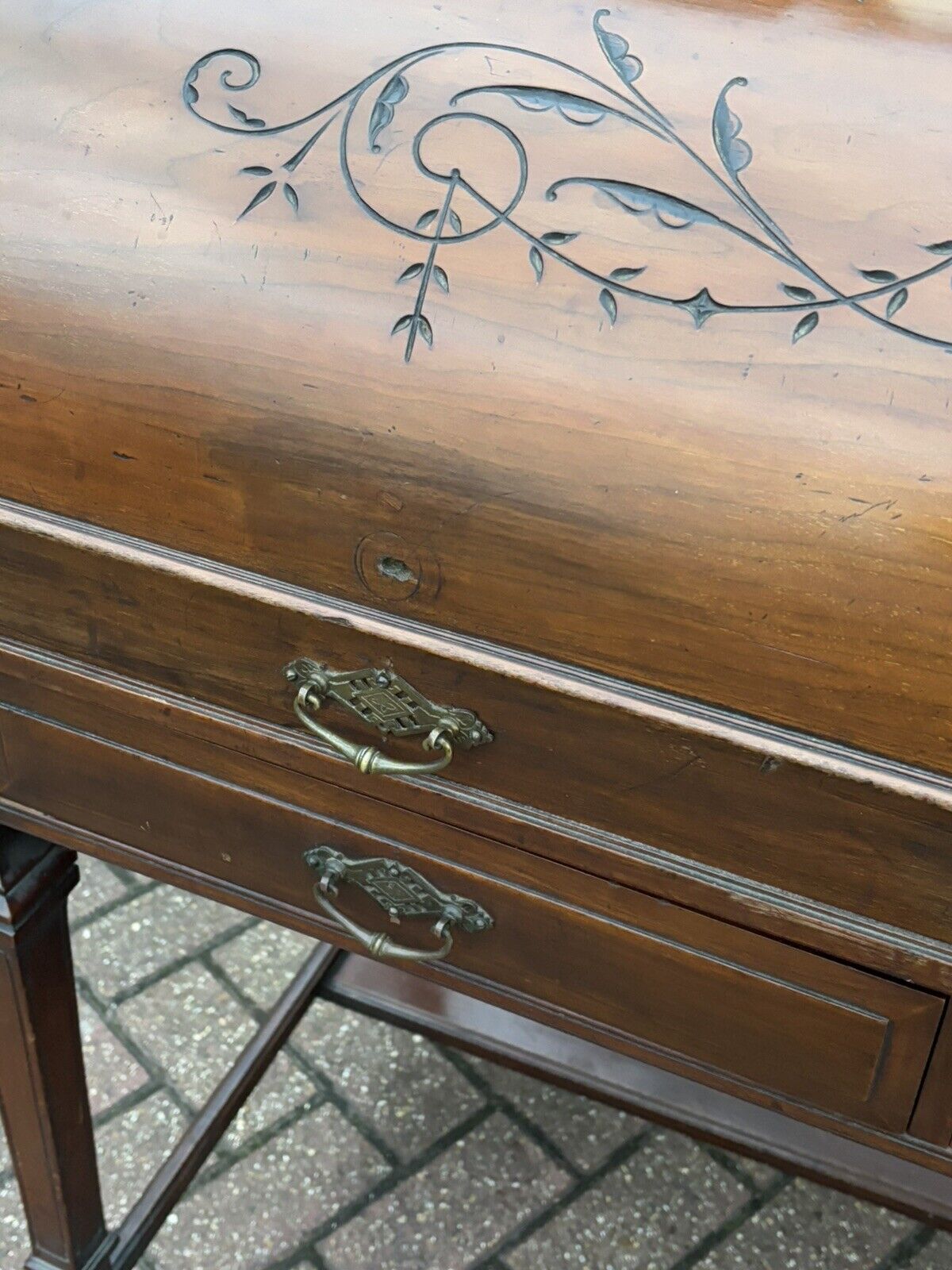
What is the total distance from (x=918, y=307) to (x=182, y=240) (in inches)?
20.2

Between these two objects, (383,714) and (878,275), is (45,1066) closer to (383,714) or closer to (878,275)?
A: (383,714)

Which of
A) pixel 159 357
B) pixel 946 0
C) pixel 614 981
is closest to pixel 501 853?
pixel 614 981

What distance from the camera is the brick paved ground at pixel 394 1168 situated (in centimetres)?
174

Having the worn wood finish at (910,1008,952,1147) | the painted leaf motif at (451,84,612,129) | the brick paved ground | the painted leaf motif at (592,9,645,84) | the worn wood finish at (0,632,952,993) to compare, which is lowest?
the brick paved ground

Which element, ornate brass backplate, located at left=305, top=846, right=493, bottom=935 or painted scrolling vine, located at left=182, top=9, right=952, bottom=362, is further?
ornate brass backplate, located at left=305, top=846, right=493, bottom=935

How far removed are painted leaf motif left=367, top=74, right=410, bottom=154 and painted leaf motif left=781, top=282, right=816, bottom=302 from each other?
310mm

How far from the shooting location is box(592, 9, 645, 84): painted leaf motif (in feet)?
2.69

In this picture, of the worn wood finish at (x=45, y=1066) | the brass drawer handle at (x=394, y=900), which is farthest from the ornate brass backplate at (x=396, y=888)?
the worn wood finish at (x=45, y=1066)

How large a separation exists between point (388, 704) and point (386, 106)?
43cm

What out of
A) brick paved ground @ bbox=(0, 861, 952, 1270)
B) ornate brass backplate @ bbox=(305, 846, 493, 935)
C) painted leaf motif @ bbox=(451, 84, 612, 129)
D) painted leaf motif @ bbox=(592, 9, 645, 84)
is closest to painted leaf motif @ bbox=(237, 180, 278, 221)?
painted leaf motif @ bbox=(451, 84, 612, 129)

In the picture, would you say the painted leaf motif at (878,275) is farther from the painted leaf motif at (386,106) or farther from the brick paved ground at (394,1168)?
the brick paved ground at (394,1168)

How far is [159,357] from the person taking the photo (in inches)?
33.7

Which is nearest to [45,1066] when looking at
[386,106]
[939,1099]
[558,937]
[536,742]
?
[558,937]

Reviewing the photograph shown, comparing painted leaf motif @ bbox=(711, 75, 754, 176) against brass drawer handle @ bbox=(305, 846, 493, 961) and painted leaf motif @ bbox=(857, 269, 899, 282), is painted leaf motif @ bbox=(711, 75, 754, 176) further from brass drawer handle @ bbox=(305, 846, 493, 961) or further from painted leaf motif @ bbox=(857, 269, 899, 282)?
brass drawer handle @ bbox=(305, 846, 493, 961)
